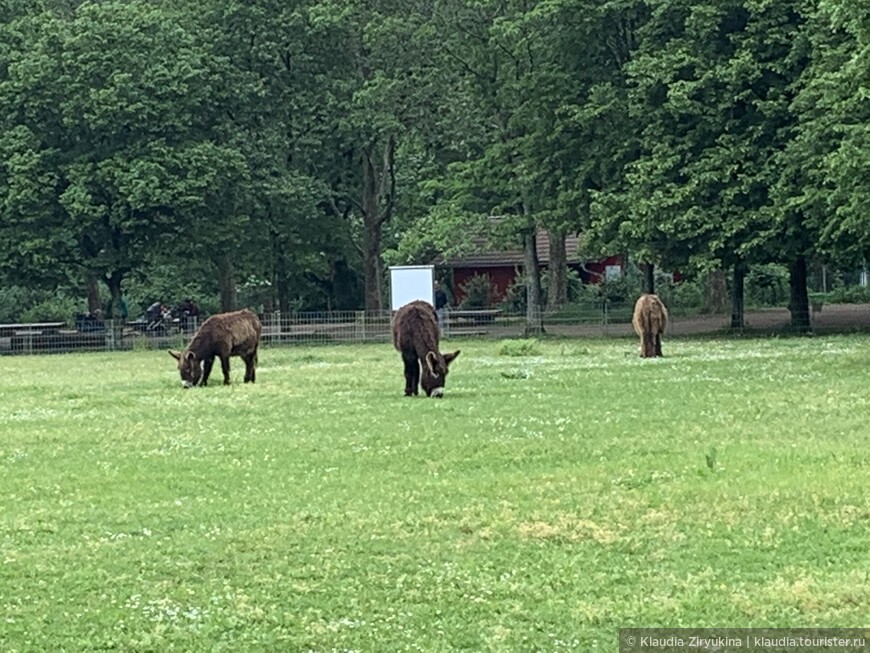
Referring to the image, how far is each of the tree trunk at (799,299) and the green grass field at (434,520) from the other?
65.5 ft

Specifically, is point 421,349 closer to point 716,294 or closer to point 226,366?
point 226,366

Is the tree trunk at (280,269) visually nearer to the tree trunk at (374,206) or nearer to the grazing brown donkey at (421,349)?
the tree trunk at (374,206)

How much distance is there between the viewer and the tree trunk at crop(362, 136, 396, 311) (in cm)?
5238

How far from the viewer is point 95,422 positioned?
1889 cm

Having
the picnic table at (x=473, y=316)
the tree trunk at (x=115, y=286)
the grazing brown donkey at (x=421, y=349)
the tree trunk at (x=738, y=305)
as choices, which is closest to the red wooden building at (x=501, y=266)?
the picnic table at (x=473, y=316)

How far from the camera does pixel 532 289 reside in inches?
1891

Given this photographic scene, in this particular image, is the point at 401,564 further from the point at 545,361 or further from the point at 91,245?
the point at 91,245

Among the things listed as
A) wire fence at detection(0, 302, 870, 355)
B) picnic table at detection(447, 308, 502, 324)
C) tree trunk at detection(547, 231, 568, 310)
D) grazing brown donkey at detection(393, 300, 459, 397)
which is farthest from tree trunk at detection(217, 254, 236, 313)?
grazing brown donkey at detection(393, 300, 459, 397)

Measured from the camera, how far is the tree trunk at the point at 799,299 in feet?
133

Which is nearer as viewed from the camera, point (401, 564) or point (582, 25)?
point (401, 564)

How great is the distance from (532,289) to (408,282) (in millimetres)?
5768

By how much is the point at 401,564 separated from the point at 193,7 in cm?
4574

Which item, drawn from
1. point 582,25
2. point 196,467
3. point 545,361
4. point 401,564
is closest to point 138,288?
point 582,25

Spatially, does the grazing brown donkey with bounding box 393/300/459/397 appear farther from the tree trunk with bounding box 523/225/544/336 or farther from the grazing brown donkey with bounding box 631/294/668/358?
the tree trunk with bounding box 523/225/544/336
